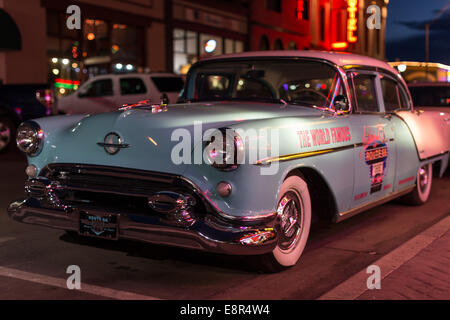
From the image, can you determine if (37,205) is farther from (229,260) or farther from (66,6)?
(66,6)

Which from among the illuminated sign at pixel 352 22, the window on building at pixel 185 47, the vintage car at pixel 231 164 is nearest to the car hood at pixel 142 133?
the vintage car at pixel 231 164

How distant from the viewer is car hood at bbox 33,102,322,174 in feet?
14.6

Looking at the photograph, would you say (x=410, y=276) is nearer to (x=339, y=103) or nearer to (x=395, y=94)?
(x=339, y=103)

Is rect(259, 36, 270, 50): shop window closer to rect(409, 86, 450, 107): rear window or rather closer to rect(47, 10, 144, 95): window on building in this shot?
rect(47, 10, 144, 95): window on building

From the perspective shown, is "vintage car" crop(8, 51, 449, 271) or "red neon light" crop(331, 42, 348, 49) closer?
"vintage car" crop(8, 51, 449, 271)

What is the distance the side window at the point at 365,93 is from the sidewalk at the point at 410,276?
1.38m

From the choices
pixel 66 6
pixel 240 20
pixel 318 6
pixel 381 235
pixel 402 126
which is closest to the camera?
pixel 381 235

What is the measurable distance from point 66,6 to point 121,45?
3.09m

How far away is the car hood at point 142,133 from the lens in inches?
176

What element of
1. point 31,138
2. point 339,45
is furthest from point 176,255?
point 339,45

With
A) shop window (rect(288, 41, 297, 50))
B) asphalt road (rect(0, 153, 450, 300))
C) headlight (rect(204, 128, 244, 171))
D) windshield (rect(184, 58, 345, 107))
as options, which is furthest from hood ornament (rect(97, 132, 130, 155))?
shop window (rect(288, 41, 297, 50))

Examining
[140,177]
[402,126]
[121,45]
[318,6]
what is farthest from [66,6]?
[318,6]

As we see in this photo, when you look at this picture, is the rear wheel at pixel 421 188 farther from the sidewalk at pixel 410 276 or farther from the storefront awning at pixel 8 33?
the storefront awning at pixel 8 33

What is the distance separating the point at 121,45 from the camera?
22344 millimetres
